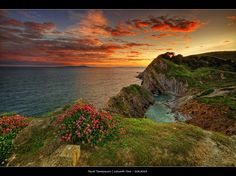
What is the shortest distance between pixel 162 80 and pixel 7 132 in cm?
5080

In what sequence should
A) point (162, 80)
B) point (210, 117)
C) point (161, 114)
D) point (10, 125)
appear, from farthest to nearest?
point (162, 80)
point (161, 114)
point (210, 117)
point (10, 125)

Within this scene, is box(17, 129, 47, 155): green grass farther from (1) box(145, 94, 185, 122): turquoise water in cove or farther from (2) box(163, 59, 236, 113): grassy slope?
(2) box(163, 59, 236, 113): grassy slope

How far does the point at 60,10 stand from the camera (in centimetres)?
449

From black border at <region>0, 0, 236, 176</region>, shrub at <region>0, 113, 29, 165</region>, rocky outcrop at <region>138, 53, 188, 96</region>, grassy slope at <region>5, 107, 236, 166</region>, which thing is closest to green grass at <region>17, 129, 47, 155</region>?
grassy slope at <region>5, 107, 236, 166</region>

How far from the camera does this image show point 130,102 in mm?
27188

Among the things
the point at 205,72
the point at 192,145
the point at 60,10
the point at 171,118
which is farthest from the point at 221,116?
the point at 205,72

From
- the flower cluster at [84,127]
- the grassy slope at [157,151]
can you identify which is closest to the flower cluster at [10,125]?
the flower cluster at [84,127]

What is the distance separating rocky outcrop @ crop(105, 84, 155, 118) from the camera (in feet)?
71.4

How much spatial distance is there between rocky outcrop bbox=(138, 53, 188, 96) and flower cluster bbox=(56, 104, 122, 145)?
4344 centimetres
